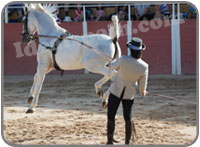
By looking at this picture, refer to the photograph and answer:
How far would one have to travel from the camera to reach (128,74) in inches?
184

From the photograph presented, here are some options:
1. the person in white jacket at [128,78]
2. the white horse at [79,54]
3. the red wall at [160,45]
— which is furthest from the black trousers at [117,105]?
the red wall at [160,45]

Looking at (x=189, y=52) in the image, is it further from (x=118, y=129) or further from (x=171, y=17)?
(x=118, y=129)

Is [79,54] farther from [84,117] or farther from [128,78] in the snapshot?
[128,78]

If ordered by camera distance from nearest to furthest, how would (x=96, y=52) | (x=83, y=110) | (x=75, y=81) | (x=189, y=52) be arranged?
1. (x=96, y=52)
2. (x=83, y=110)
3. (x=75, y=81)
4. (x=189, y=52)

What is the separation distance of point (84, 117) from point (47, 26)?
1.74 m

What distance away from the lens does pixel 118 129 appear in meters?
5.88

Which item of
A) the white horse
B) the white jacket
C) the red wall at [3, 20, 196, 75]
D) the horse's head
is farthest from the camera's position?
the red wall at [3, 20, 196, 75]

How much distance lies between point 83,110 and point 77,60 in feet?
3.53

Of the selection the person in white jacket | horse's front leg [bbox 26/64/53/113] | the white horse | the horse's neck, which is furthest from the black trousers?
the horse's neck

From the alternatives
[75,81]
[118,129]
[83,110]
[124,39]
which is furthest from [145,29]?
[118,129]

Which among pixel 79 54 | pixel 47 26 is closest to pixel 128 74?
pixel 79 54

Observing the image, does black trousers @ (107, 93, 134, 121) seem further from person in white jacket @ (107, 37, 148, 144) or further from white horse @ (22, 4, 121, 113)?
white horse @ (22, 4, 121, 113)

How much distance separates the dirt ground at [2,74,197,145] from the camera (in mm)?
5449

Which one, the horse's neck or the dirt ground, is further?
the horse's neck
